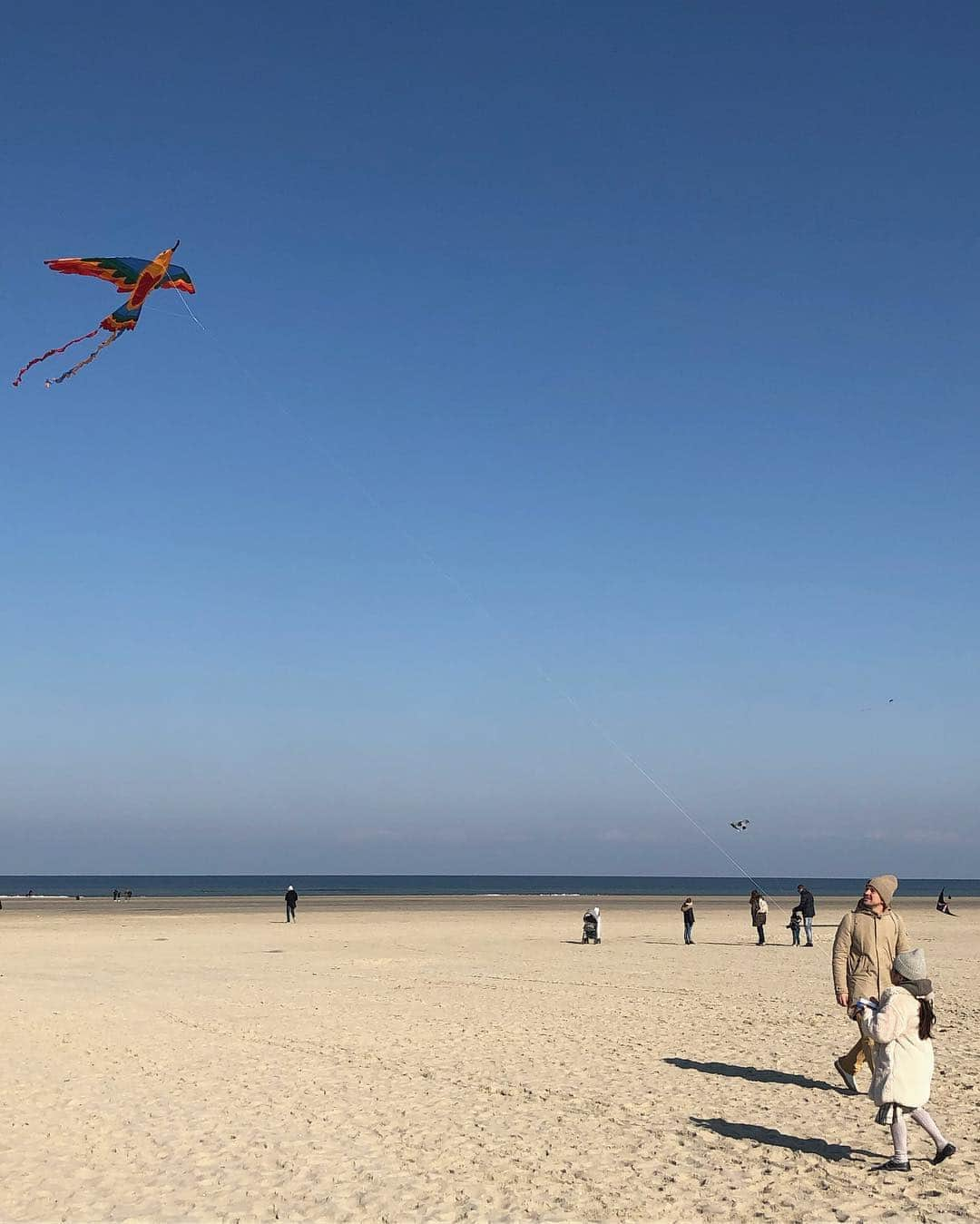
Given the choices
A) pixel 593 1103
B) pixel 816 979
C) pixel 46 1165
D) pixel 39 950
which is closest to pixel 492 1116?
pixel 593 1103

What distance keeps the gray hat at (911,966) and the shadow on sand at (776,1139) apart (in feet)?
4.57

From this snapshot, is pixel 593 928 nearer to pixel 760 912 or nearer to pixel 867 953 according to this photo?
pixel 760 912

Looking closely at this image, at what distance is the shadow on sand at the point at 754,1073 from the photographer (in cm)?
933

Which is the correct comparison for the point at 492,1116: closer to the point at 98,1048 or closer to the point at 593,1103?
the point at 593,1103

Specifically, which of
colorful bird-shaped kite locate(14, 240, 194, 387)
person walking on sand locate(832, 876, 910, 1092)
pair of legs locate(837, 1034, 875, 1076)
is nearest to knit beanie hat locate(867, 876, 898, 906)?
person walking on sand locate(832, 876, 910, 1092)

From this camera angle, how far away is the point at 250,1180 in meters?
6.91

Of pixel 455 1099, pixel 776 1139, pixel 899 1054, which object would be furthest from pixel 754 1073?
pixel 899 1054

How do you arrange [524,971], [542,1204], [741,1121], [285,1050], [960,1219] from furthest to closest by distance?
[524,971], [285,1050], [741,1121], [542,1204], [960,1219]

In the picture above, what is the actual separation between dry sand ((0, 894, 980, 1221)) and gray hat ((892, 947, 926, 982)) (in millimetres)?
1211

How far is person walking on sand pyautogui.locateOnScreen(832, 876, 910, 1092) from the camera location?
27.5 feet

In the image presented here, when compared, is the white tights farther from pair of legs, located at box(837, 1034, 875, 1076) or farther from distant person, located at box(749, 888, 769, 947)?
distant person, located at box(749, 888, 769, 947)

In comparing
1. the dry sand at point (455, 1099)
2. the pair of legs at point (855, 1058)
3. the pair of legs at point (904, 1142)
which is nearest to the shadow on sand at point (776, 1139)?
the dry sand at point (455, 1099)

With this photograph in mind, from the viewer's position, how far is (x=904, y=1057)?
6.49 m

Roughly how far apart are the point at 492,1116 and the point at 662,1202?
2287 millimetres
